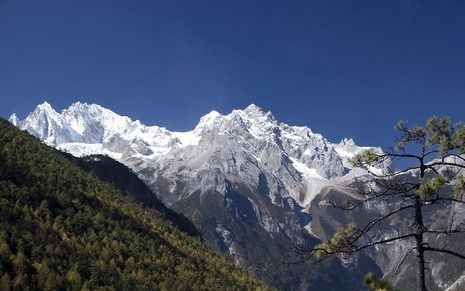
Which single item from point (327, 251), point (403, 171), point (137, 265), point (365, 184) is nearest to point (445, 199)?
point (403, 171)

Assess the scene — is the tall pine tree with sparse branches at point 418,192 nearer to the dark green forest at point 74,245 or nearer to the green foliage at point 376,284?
the green foliage at point 376,284

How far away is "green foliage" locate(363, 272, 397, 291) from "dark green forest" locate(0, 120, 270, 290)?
10782cm

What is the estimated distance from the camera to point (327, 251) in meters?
22.8

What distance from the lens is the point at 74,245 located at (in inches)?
6038

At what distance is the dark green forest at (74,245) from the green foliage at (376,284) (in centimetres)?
10782

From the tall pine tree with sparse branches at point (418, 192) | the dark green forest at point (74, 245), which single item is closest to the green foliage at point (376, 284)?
the tall pine tree with sparse branches at point (418, 192)

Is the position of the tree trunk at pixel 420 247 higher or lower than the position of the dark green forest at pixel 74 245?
lower

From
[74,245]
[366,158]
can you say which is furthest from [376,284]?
[74,245]

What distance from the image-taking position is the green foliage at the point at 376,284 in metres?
22.0

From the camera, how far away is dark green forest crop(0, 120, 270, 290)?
433 feet

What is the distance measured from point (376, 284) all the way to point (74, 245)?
142 m

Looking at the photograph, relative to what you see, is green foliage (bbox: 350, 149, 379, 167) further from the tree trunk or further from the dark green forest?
the dark green forest

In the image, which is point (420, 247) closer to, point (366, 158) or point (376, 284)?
point (376, 284)

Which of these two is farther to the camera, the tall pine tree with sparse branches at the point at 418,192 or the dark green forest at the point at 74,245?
the dark green forest at the point at 74,245
